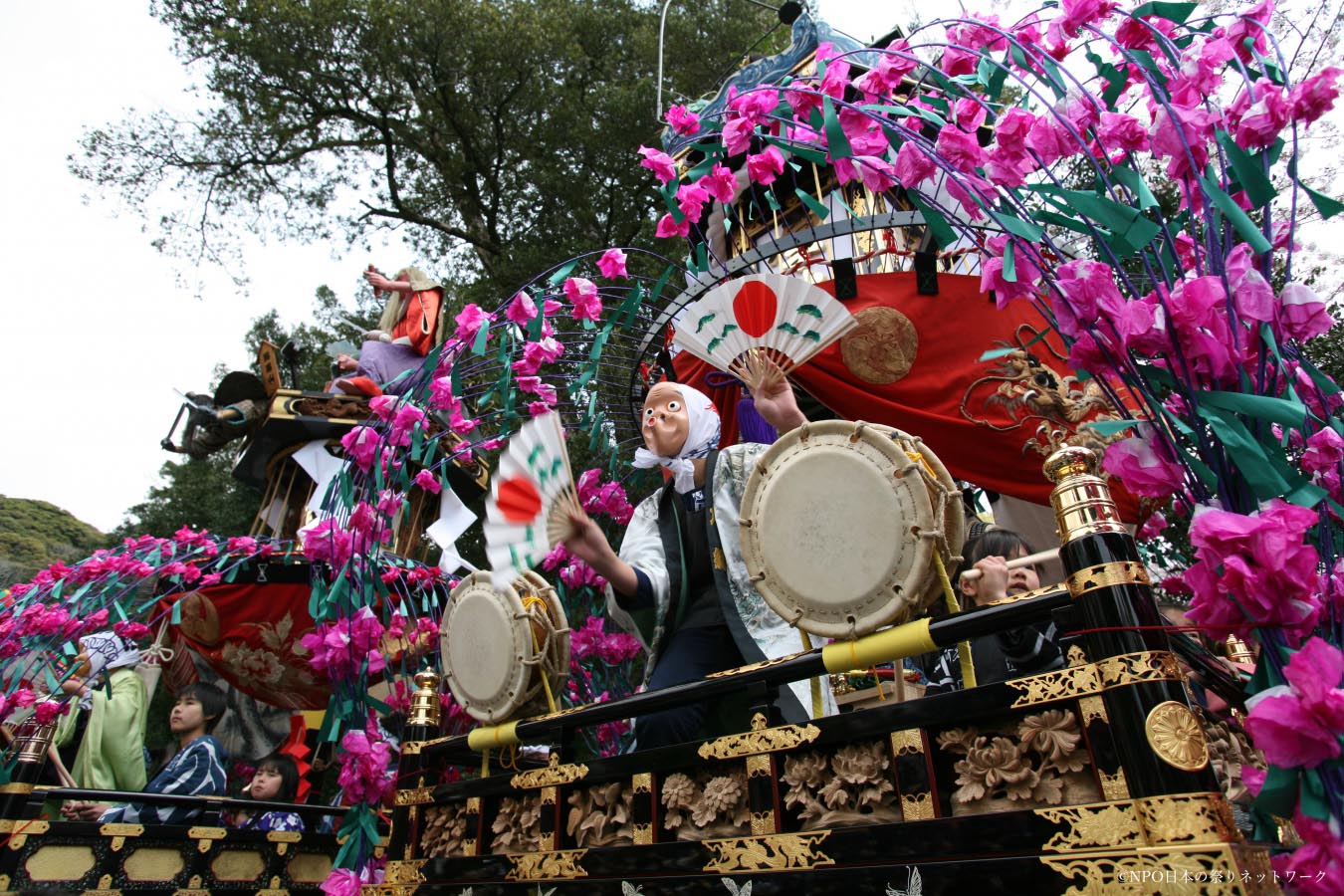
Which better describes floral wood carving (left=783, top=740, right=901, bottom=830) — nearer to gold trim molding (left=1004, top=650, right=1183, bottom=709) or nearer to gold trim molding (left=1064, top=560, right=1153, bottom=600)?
gold trim molding (left=1004, top=650, right=1183, bottom=709)

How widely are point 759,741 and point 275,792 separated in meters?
4.89

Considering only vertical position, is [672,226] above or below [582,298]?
below

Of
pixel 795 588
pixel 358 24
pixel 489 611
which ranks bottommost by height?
pixel 795 588

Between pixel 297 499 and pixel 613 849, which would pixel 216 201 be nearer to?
pixel 297 499

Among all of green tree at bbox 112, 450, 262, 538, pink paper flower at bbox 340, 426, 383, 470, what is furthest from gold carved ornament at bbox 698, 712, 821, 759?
green tree at bbox 112, 450, 262, 538

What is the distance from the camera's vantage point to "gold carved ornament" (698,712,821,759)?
1938mm

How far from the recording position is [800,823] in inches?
74.2

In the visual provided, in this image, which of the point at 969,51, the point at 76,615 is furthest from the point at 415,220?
the point at 969,51

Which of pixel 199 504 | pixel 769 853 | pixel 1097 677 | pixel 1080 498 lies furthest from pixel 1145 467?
pixel 199 504

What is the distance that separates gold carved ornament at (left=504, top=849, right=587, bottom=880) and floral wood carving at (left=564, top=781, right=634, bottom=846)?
52 millimetres

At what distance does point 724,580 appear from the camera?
9.79 feet

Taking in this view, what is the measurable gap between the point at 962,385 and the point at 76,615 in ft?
18.8

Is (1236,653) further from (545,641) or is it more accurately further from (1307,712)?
(545,641)

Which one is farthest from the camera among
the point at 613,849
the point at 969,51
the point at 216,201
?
the point at 216,201
